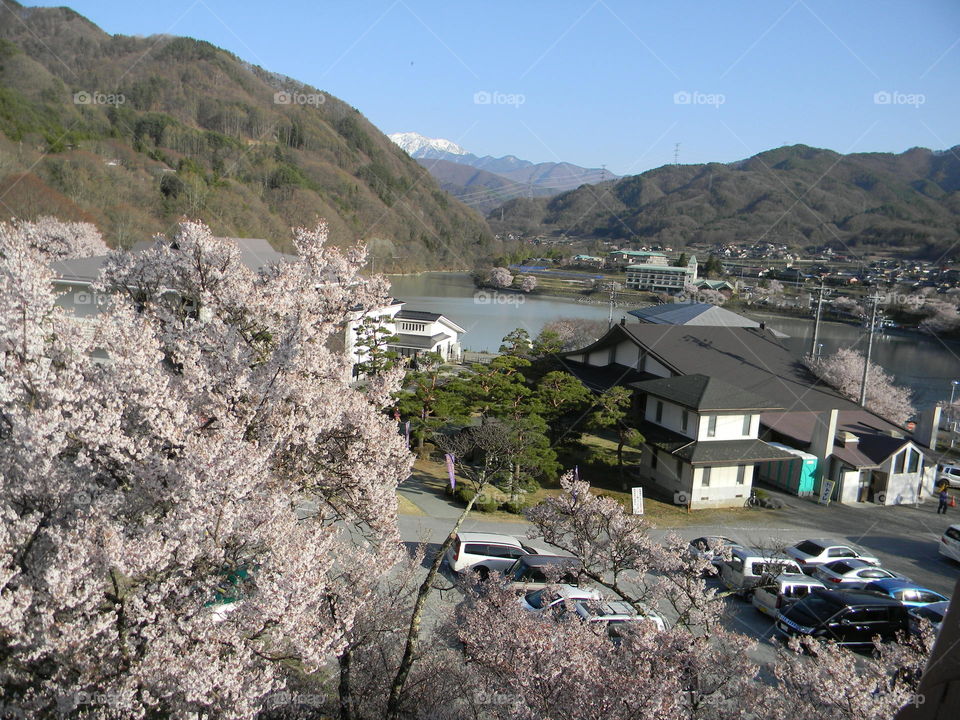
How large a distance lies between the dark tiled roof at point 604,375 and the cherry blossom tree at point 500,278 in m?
26.6

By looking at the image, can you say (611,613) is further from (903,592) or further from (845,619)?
(903,592)

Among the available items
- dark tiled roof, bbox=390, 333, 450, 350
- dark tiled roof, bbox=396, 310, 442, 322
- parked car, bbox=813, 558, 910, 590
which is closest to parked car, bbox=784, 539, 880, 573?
parked car, bbox=813, 558, 910, 590

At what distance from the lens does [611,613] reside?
603cm

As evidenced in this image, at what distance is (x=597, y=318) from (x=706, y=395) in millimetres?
21915

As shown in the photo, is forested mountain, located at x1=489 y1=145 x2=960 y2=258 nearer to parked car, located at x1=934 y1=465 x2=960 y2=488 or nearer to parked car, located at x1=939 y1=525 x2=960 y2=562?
parked car, located at x1=934 y1=465 x2=960 y2=488

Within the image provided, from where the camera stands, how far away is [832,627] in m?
6.65

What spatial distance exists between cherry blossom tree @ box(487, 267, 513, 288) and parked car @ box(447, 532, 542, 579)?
34.9m

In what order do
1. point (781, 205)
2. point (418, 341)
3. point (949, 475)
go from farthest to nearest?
point (781, 205) → point (418, 341) → point (949, 475)

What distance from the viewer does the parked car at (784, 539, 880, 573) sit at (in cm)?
884

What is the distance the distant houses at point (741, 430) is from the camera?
37.7ft

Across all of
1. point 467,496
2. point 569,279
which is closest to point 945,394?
point 467,496

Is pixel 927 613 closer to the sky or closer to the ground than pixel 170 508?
closer to the ground

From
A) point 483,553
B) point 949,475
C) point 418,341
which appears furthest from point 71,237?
point 949,475

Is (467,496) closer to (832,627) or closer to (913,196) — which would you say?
(832,627)
